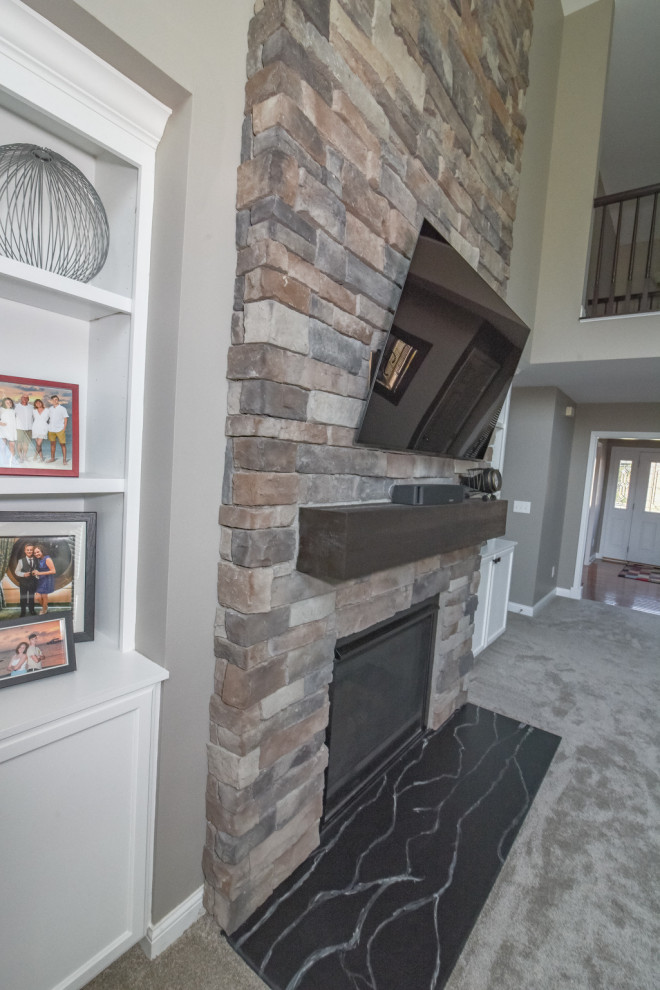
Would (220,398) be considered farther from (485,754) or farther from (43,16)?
(485,754)

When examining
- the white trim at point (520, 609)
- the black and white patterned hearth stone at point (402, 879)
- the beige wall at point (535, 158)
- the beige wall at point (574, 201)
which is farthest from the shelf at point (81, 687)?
the white trim at point (520, 609)

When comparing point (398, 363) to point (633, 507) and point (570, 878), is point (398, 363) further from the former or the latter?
point (633, 507)

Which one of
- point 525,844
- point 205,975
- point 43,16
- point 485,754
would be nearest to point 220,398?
point 43,16

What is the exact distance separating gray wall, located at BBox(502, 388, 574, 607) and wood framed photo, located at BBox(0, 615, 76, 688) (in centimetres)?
447

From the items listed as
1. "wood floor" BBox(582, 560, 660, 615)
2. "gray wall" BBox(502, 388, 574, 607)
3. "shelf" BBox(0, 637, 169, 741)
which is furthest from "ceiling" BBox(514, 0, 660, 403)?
"shelf" BBox(0, 637, 169, 741)

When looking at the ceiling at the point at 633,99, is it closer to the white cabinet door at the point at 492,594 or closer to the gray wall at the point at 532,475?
the gray wall at the point at 532,475

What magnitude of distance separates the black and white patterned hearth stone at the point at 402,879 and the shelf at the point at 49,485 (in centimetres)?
131

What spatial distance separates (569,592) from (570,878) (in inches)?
177

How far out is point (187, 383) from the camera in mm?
1144

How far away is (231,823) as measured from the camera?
1.23m

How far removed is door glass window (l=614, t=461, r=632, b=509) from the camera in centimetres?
799

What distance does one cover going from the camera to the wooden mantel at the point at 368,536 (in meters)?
1.24

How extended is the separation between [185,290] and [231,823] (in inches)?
54.8

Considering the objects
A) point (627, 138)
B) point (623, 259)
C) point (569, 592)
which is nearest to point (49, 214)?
point (627, 138)
